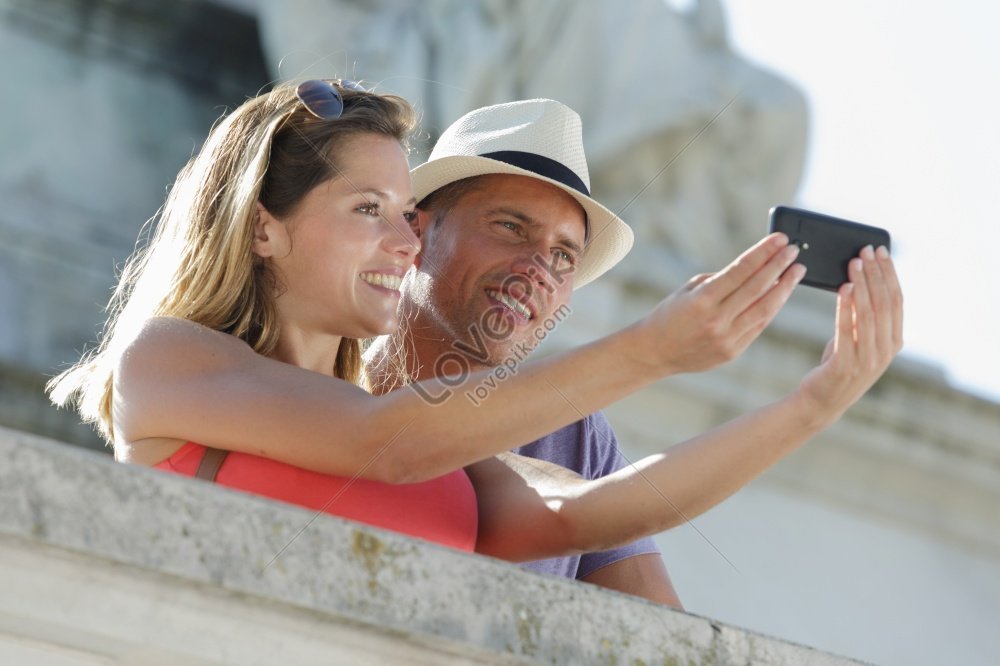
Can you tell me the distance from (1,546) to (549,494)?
0.92 meters

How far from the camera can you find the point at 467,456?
1.80 m

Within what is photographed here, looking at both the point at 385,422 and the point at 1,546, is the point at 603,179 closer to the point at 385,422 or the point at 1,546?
the point at 385,422

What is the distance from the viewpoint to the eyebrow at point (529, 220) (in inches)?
113

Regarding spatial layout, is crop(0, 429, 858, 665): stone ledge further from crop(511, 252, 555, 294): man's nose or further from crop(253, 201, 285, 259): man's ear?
crop(511, 252, 555, 294): man's nose

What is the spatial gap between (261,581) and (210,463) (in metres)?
0.52

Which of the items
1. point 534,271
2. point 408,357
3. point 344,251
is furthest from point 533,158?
point 344,251

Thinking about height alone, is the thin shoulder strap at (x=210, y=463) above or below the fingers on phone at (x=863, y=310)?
below

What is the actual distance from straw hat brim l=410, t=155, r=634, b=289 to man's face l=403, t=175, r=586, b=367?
0.03m

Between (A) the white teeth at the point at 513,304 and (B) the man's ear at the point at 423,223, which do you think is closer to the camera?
(A) the white teeth at the point at 513,304

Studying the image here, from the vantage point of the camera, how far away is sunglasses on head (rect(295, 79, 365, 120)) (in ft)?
7.31

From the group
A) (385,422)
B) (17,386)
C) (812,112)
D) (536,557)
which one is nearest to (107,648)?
(385,422)

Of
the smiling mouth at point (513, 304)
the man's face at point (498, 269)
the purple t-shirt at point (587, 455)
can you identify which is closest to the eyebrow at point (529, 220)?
the man's face at point (498, 269)

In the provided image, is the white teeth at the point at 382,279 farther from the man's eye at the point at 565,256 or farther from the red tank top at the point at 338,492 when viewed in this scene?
the man's eye at the point at 565,256

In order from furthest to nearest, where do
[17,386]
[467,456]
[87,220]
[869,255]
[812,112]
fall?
[812,112] → [87,220] → [17,386] → [869,255] → [467,456]
